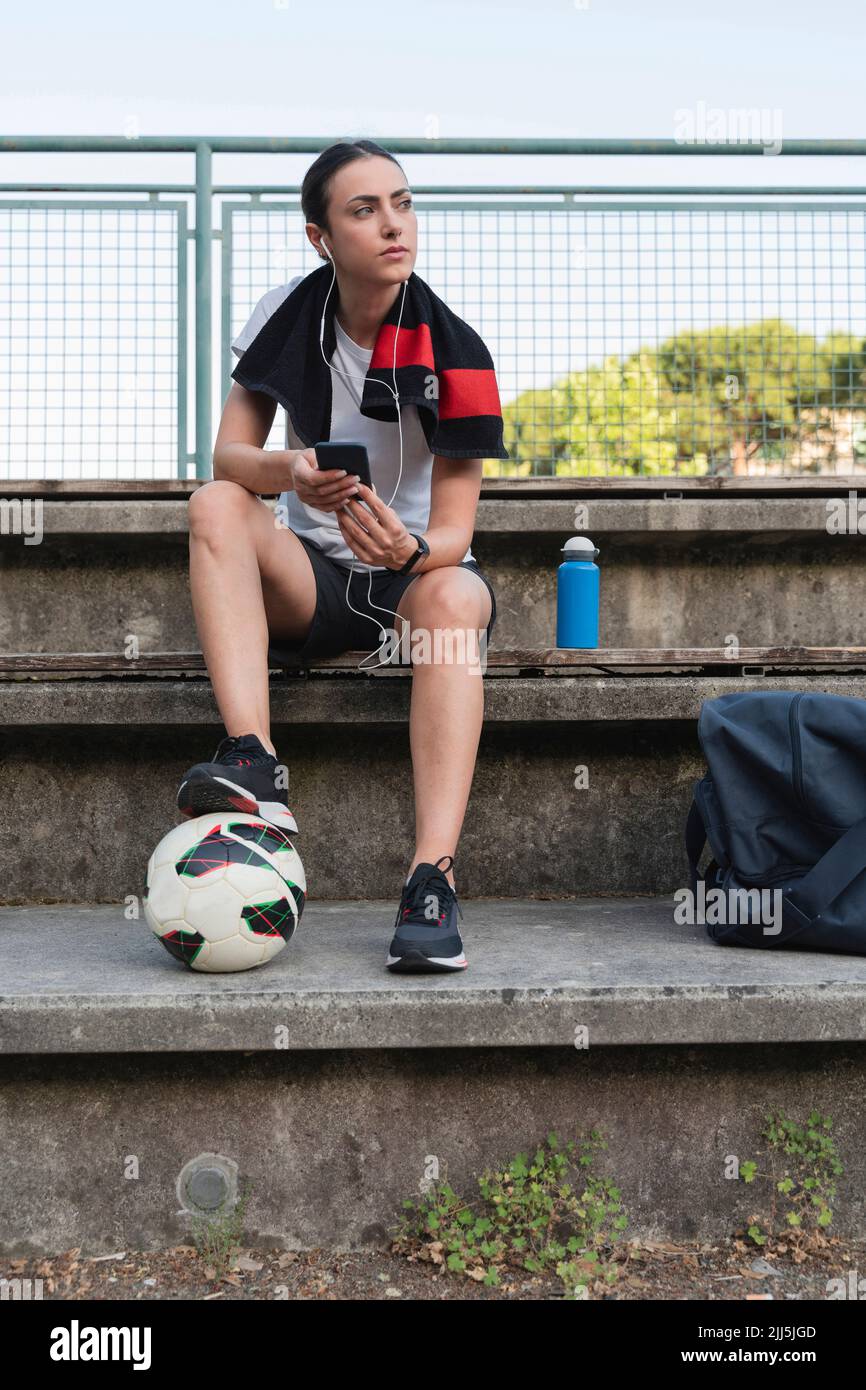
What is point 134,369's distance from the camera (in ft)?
12.2

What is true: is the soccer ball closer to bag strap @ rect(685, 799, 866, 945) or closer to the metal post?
bag strap @ rect(685, 799, 866, 945)

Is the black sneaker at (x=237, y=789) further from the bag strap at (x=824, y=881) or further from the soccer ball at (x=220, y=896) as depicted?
the bag strap at (x=824, y=881)

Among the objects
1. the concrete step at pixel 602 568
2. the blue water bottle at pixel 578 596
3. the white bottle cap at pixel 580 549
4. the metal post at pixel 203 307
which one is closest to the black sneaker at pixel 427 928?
the blue water bottle at pixel 578 596

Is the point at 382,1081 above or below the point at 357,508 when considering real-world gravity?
below

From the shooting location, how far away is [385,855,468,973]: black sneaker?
1640 mm

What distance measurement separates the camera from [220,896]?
1647 millimetres

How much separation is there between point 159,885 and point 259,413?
107cm

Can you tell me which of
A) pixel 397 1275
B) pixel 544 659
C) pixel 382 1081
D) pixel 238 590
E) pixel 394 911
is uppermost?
pixel 238 590

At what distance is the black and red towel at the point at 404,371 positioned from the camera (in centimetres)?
219

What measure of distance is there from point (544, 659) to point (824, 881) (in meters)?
0.69

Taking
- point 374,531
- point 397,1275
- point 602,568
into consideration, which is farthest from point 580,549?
Answer: point 397,1275

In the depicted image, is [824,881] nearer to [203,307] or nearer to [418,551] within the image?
[418,551]
